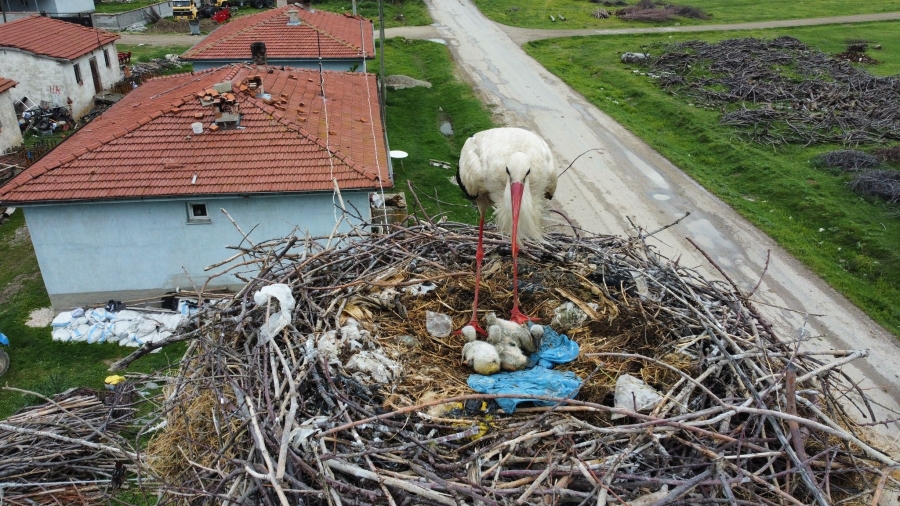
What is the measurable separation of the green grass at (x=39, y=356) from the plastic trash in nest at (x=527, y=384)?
6.00 metres

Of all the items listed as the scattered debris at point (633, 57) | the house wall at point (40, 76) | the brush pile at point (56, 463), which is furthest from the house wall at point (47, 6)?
the brush pile at point (56, 463)

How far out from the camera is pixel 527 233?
16.9ft

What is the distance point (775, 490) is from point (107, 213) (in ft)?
34.7

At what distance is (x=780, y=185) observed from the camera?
15039 mm

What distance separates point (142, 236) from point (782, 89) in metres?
20.1

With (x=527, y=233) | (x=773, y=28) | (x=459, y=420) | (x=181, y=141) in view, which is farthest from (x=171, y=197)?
(x=773, y=28)

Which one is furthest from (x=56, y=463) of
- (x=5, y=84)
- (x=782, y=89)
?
(x=782, y=89)

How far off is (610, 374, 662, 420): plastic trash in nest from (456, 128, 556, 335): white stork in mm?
1246

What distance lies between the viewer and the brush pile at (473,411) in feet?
11.9

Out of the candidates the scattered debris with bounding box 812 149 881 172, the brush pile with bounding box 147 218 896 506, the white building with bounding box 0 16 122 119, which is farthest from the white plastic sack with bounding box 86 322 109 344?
the scattered debris with bounding box 812 149 881 172

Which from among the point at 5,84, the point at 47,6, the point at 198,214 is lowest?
the point at 198,214

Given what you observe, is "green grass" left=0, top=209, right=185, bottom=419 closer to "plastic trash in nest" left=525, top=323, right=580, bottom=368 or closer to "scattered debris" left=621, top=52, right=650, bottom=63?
"plastic trash in nest" left=525, top=323, right=580, bottom=368

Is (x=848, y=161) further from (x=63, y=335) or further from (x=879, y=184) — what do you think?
(x=63, y=335)

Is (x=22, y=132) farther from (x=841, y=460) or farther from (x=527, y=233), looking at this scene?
(x=841, y=460)
